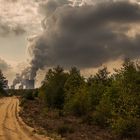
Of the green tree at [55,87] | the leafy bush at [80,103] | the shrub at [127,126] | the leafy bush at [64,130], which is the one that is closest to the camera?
the shrub at [127,126]

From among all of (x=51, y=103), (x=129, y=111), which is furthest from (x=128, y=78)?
(x=51, y=103)

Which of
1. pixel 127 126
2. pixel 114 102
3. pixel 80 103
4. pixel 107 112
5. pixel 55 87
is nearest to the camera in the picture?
pixel 127 126

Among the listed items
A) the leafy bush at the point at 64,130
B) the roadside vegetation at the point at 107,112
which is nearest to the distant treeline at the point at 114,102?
the roadside vegetation at the point at 107,112

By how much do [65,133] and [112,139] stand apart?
4.06 metres

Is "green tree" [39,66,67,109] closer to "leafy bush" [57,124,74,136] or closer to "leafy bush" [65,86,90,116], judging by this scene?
"leafy bush" [65,86,90,116]

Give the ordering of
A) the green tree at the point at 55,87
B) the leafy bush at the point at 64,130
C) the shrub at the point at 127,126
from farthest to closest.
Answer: the green tree at the point at 55,87 < the leafy bush at the point at 64,130 < the shrub at the point at 127,126

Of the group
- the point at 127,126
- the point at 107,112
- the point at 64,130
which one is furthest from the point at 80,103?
the point at 127,126

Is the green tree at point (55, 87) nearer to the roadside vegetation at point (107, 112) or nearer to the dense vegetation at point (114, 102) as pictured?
the dense vegetation at point (114, 102)

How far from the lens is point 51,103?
250 ft

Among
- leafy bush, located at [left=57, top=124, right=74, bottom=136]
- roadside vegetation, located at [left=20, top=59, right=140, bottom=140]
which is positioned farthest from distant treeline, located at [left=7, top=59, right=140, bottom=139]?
leafy bush, located at [left=57, top=124, right=74, bottom=136]

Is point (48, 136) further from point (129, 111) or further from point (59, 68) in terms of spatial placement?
point (59, 68)

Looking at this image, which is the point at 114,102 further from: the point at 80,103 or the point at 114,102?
the point at 80,103

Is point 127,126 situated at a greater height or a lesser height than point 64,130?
greater

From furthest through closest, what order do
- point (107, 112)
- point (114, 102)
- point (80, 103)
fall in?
point (80, 103), point (107, 112), point (114, 102)
